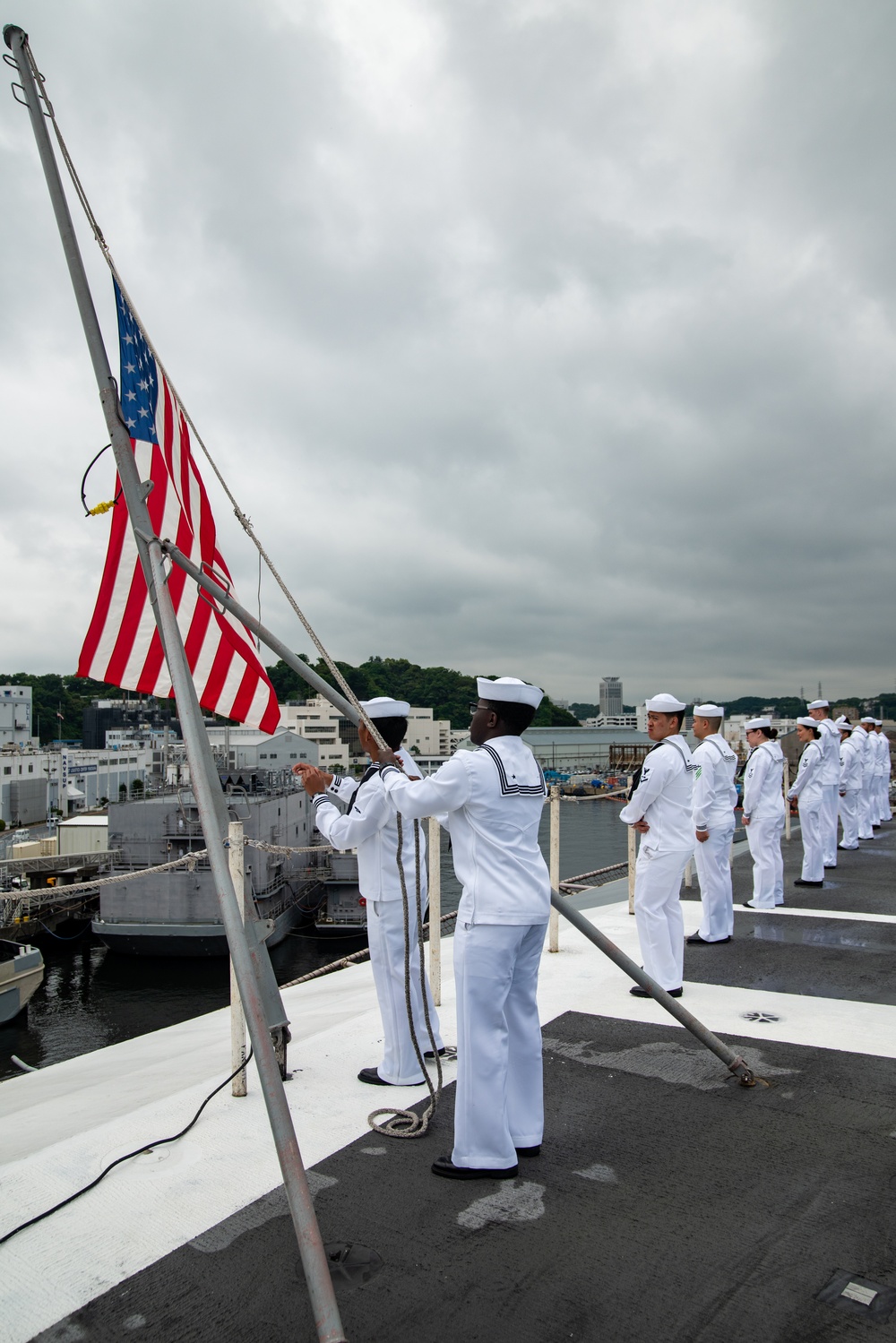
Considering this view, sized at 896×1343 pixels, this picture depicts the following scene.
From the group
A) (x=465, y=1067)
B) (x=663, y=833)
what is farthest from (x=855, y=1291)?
(x=663, y=833)

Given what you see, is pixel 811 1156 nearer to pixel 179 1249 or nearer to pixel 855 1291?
pixel 855 1291

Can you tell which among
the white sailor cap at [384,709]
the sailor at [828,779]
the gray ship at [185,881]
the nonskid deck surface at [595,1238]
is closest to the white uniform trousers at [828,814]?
the sailor at [828,779]

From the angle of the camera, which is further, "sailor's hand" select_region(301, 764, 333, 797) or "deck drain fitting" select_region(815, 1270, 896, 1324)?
"sailor's hand" select_region(301, 764, 333, 797)

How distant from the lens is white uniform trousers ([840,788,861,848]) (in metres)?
12.9

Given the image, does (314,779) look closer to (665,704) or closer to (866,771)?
(665,704)

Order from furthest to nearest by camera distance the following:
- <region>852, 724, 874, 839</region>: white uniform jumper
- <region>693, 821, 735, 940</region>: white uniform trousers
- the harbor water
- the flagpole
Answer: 1. the harbor water
2. <region>852, 724, 874, 839</region>: white uniform jumper
3. <region>693, 821, 735, 940</region>: white uniform trousers
4. the flagpole

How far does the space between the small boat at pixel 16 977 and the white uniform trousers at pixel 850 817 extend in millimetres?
20549

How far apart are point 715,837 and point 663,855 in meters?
1.66

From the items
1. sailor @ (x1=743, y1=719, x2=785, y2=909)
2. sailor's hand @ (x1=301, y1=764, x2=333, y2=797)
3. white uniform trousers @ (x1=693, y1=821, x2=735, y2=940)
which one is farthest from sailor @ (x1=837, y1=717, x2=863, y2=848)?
sailor's hand @ (x1=301, y1=764, x2=333, y2=797)

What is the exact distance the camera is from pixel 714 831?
6.67m

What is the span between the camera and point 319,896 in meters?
40.5

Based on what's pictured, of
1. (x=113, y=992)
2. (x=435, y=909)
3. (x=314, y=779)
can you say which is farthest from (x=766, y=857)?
(x=113, y=992)

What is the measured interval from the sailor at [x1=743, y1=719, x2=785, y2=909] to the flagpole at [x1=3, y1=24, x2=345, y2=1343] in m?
5.99

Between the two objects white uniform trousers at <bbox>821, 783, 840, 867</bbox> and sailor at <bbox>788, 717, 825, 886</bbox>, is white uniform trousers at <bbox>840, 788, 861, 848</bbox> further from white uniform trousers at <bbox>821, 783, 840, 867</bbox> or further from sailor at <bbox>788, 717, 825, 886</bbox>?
sailor at <bbox>788, 717, 825, 886</bbox>
